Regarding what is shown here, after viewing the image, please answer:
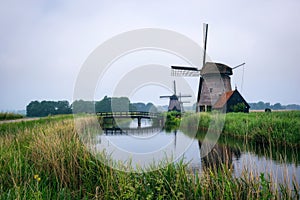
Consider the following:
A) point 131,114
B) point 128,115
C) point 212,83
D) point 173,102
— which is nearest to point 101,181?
point 212,83

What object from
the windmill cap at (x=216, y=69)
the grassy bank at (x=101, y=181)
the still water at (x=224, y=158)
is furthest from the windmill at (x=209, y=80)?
the grassy bank at (x=101, y=181)

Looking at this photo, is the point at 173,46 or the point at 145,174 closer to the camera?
the point at 145,174

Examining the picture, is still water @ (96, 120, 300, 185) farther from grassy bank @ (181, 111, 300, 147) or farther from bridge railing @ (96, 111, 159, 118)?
bridge railing @ (96, 111, 159, 118)

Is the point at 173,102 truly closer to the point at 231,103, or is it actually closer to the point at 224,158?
the point at 231,103

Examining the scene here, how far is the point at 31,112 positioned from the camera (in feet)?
181

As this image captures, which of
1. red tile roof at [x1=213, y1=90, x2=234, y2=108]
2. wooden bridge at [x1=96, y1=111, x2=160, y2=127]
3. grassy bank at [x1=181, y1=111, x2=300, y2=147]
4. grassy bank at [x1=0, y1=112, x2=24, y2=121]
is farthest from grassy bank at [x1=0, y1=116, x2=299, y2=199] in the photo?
wooden bridge at [x1=96, y1=111, x2=160, y2=127]

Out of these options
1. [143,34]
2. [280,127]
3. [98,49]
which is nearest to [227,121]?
[280,127]

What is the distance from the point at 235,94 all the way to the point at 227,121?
6.72 m

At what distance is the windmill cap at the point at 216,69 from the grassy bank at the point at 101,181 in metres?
17.9

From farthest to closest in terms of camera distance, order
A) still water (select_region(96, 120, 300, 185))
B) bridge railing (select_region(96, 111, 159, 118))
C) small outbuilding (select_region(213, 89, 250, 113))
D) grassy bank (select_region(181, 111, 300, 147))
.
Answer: bridge railing (select_region(96, 111, 159, 118)) → small outbuilding (select_region(213, 89, 250, 113)) → grassy bank (select_region(181, 111, 300, 147)) → still water (select_region(96, 120, 300, 185))

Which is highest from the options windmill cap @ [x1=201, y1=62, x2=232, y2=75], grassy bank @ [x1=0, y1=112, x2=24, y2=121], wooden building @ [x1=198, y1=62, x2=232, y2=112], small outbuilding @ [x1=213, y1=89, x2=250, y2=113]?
windmill cap @ [x1=201, y1=62, x2=232, y2=75]

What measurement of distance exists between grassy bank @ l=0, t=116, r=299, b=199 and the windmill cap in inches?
704

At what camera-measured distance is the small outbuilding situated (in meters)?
19.7

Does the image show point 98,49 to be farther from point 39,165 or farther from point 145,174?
point 145,174
